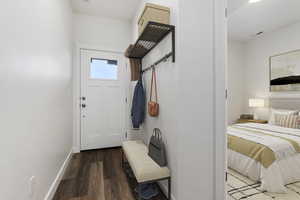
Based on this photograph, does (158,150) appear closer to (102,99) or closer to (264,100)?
(102,99)

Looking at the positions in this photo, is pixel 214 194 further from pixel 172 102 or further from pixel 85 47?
pixel 85 47

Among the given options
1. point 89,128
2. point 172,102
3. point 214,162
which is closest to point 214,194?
point 214,162

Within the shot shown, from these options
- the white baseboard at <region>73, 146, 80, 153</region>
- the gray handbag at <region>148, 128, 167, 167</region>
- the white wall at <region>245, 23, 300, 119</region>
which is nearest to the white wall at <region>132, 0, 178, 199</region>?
the gray handbag at <region>148, 128, 167, 167</region>

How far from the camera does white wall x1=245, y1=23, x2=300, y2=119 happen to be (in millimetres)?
3373

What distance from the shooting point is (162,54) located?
68.5 inches

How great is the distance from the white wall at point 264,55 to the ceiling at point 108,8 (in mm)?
3533

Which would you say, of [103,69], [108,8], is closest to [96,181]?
[103,69]

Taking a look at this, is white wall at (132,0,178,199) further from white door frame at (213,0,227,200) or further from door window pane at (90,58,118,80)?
door window pane at (90,58,118,80)

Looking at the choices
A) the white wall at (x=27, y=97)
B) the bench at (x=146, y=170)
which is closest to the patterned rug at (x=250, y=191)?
the bench at (x=146, y=170)

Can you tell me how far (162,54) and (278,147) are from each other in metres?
1.88

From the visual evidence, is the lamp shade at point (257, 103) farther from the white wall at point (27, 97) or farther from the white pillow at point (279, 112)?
the white wall at point (27, 97)

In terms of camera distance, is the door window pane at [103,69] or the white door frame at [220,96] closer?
the white door frame at [220,96]

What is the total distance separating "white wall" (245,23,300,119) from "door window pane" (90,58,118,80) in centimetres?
387

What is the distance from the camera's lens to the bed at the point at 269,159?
1751mm
